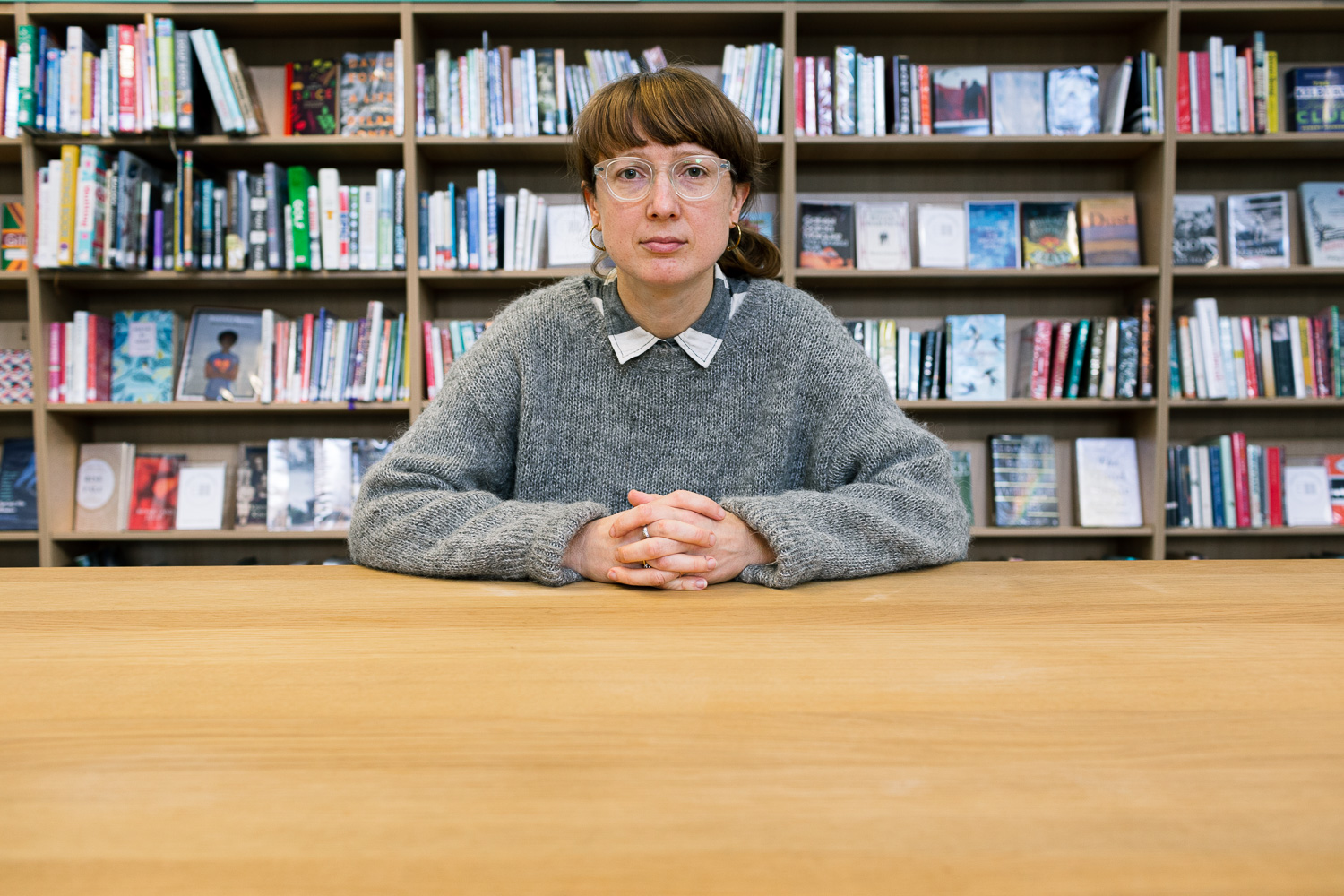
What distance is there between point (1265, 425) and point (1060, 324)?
2.96ft

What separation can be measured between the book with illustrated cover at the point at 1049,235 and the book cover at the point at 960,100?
1.10 ft

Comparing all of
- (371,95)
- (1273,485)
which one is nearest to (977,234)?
(1273,485)

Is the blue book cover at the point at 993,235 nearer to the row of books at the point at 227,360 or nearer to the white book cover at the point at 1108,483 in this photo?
the white book cover at the point at 1108,483

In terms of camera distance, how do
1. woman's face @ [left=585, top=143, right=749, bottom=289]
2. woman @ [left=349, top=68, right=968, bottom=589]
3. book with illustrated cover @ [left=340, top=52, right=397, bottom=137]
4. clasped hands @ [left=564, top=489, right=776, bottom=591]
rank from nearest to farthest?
clasped hands @ [left=564, top=489, right=776, bottom=591]
woman @ [left=349, top=68, right=968, bottom=589]
woman's face @ [left=585, top=143, right=749, bottom=289]
book with illustrated cover @ [left=340, top=52, right=397, bottom=137]

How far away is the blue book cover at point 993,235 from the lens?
101 inches

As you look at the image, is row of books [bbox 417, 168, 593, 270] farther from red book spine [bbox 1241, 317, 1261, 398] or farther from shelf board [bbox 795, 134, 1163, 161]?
red book spine [bbox 1241, 317, 1261, 398]

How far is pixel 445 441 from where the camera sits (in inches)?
43.4

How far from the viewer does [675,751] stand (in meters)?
0.39

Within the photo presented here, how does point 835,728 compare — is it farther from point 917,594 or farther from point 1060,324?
point 1060,324

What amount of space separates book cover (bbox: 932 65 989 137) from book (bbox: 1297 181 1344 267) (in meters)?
1.11

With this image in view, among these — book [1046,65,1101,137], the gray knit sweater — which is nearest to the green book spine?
book [1046,65,1101,137]

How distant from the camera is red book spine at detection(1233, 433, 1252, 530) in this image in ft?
8.20

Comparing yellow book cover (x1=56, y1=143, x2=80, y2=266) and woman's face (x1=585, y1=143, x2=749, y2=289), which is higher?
yellow book cover (x1=56, y1=143, x2=80, y2=266)

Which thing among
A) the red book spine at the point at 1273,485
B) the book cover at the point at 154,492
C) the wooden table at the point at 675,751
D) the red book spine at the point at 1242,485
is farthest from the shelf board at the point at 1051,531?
the book cover at the point at 154,492
